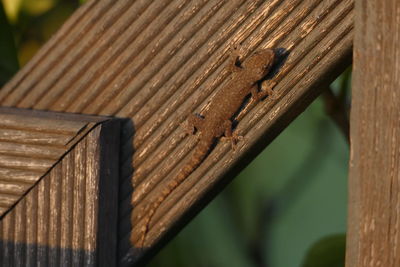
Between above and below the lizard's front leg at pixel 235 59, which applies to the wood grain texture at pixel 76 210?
below

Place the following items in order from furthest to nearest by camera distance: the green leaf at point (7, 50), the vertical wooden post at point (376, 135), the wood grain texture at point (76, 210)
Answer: the green leaf at point (7, 50) → the wood grain texture at point (76, 210) → the vertical wooden post at point (376, 135)

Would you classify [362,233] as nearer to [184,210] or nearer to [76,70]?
[184,210]

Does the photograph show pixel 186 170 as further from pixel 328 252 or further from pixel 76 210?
pixel 328 252

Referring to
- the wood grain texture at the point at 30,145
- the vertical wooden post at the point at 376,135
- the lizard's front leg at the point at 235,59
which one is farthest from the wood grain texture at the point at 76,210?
the vertical wooden post at the point at 376,135

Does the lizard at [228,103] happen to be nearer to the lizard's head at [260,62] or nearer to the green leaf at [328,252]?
the lizard's head at [260,62]

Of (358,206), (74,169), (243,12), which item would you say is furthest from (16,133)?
(358,206)
